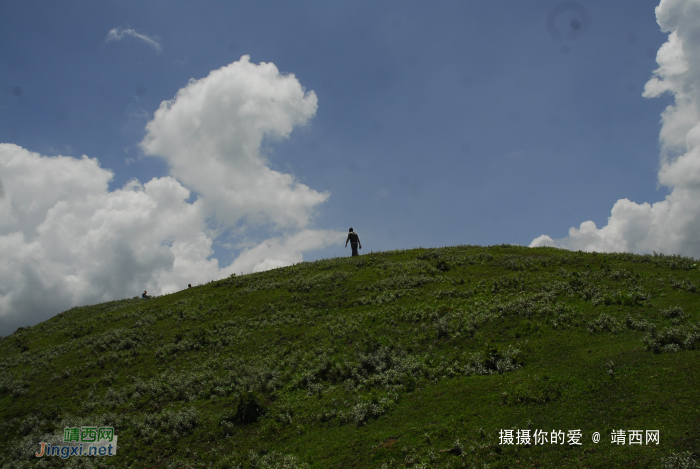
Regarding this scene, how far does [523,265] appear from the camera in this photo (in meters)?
30.2

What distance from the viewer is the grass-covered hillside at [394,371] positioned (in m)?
13.2

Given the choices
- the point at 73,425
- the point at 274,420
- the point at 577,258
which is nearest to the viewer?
the point at 274,420

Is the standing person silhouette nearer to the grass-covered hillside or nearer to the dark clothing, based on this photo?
the dark clothing

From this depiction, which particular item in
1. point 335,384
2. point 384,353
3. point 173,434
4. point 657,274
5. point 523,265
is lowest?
point 173,434

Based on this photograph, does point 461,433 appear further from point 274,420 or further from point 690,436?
point 274,420

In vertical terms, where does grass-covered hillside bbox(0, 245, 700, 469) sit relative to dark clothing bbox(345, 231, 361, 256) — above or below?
below

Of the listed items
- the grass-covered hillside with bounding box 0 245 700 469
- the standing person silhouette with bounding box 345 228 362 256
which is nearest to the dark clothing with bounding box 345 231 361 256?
the standing person silhouette with bounding box 345 228 362 256

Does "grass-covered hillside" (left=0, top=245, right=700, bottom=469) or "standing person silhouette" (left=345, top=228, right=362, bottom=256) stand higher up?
"standing person silhouette" (left=345, top=228, right=362, bottom=256)

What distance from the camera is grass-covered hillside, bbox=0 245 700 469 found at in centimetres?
1316

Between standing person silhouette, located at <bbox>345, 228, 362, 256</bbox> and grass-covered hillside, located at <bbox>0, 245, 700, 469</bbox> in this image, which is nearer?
grass-covered hillside, located at <bbox>0, 245, 700, 469</bbox>

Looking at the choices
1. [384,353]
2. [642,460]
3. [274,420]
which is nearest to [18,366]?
[274,420]

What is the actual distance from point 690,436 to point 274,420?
1498 centimetres

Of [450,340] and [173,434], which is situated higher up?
[450,340]

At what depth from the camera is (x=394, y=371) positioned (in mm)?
19188
